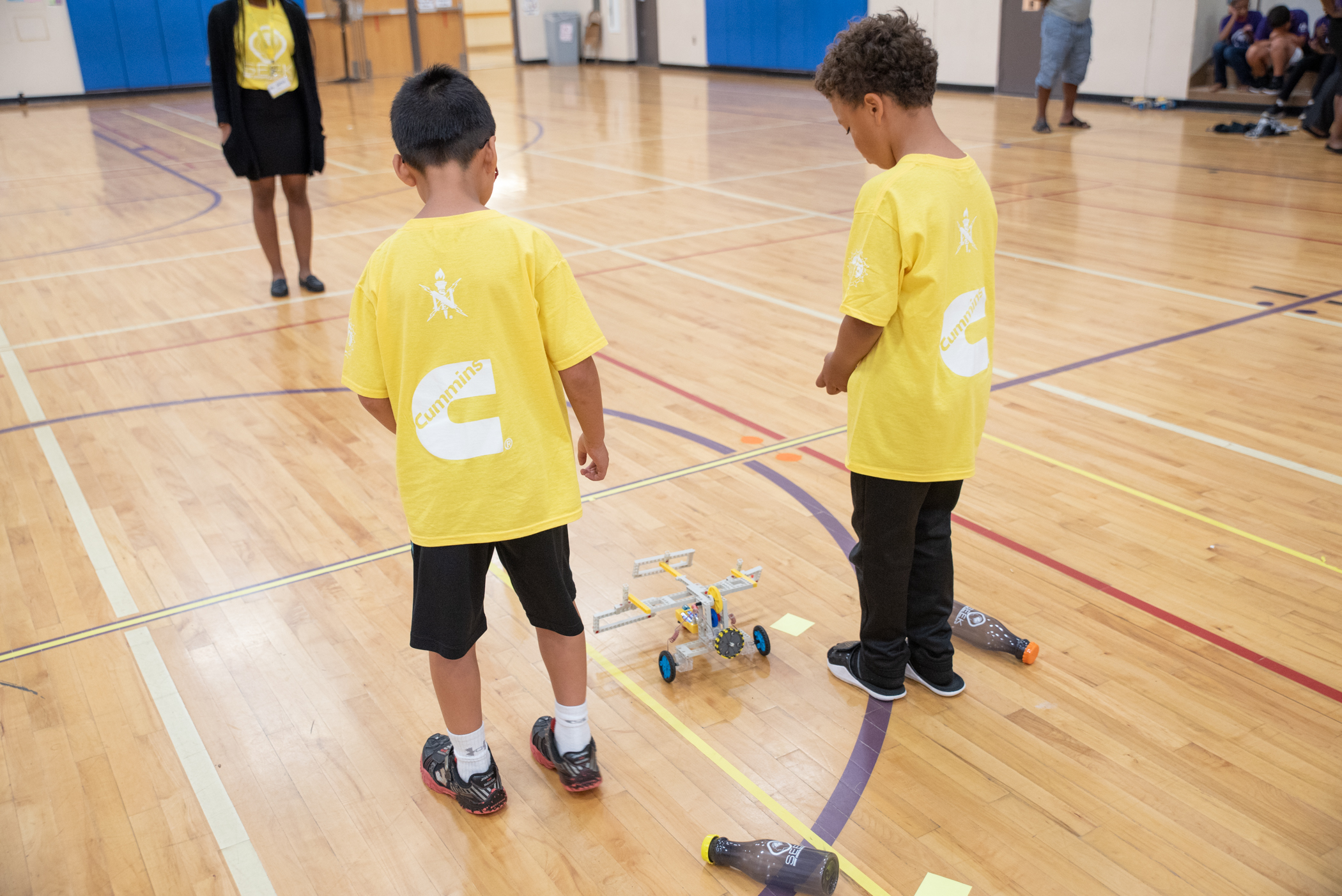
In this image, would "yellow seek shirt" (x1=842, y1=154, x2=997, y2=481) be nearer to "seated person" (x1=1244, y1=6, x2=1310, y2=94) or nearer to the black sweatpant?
the black sweatpant

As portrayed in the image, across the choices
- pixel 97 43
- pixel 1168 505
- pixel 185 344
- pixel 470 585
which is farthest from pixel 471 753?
pixel 97 43

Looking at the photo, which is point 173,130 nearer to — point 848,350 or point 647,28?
point 647,28

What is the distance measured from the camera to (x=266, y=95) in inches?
204

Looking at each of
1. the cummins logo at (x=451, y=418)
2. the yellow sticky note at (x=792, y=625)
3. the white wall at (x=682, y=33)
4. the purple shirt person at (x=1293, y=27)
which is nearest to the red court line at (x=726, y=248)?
the yellow sticky note at (x=792, y=625)

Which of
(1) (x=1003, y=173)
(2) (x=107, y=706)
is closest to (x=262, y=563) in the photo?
(2) (x=107, y=706)

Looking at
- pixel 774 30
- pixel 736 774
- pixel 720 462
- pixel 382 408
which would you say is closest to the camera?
pixel 382 408

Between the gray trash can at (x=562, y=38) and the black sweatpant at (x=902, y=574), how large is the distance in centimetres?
1962

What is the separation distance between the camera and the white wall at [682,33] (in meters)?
18.2

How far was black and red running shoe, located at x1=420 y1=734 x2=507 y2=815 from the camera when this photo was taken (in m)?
2.08

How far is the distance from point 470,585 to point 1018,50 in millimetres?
12957

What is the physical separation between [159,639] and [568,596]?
133 cm

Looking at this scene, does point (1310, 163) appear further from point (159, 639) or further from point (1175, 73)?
point (159, 639)

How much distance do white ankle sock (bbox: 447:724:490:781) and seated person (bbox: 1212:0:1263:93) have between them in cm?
1155

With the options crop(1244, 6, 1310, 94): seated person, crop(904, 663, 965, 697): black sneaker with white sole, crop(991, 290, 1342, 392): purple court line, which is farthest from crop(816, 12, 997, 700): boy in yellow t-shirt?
crop(1244, 6, 1310, 94): seated person
